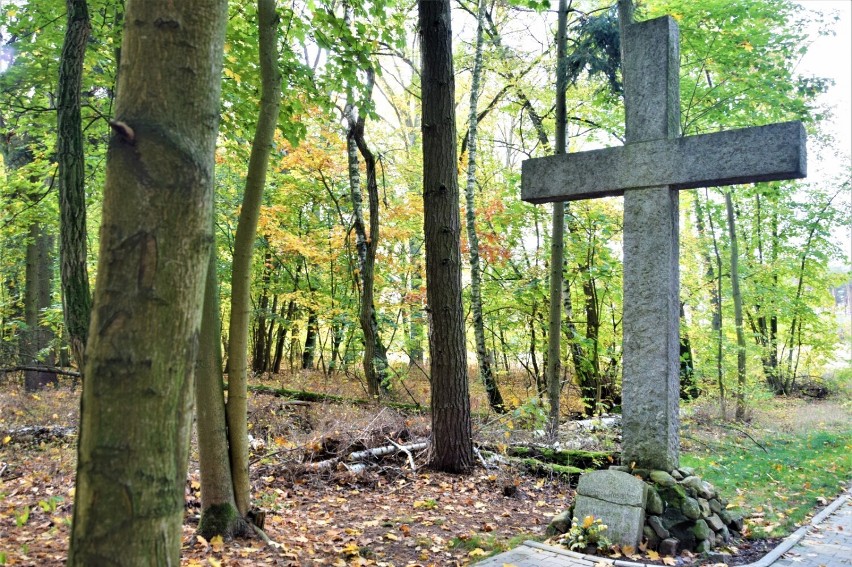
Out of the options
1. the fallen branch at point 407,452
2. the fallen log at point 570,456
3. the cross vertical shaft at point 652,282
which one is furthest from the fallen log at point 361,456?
the cross vertical shaft at point 652,282

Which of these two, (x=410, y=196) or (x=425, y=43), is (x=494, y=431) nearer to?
(x=425, y=43)

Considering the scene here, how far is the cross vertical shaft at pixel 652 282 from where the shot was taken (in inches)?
217

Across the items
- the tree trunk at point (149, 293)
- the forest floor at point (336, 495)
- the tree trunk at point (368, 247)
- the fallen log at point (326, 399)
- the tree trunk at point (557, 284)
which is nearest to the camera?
the tree trunk at point (149, 293)

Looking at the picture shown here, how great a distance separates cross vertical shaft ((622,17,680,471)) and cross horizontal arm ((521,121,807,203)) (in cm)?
14

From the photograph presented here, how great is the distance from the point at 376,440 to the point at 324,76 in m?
4.81

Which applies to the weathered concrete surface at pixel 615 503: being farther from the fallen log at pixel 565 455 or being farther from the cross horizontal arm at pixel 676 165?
the cross horizontal arm at pixel 676 165

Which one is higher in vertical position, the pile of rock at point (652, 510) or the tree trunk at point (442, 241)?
the tree trunk at point (442, 241)

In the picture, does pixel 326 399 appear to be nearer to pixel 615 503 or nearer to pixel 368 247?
pixel 368 247

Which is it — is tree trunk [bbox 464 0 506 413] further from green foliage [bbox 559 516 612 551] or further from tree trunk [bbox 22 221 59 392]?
tree trunk [bbox 22 221 59 392]

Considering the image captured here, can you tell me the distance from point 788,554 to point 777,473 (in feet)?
14.1

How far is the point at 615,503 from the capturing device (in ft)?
17.4

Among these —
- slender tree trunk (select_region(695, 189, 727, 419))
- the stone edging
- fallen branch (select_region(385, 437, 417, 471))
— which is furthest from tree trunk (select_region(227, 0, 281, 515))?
slender tree trunk (select_region(695, 189, 727, 419))

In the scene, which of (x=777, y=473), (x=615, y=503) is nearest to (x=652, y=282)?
(x=615, y=503)

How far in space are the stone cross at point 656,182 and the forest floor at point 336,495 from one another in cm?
136
